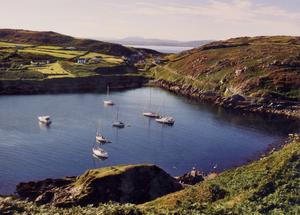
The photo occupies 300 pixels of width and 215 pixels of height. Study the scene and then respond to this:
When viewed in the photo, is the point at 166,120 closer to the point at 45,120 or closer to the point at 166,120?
the point at 166,120

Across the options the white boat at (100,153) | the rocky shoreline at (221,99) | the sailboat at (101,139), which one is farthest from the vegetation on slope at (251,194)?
the rocky shoreline at (221,99)

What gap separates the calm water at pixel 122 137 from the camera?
9794 centimetres

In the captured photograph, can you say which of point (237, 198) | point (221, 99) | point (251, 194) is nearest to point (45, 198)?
point (237, 198)

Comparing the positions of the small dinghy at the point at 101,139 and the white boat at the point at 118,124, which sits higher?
the white boat at the point at 118,124

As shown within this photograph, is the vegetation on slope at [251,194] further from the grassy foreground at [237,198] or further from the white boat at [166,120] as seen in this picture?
the white boat at [166,120]

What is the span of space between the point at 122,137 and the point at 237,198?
253ft

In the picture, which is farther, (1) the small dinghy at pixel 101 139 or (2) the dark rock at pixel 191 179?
(1) the small dinghy at pixel 101 139

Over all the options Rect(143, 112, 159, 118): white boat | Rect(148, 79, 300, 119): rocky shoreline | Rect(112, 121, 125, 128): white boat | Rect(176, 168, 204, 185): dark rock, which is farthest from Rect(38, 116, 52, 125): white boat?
Rect(148, 79, 300, 119): rocky shoreline

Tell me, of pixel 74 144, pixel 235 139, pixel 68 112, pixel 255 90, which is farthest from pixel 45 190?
pixel 255 90

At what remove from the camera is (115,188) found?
6938 centimetres

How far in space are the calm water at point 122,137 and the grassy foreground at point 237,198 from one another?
38936 mm

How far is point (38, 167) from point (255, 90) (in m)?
110

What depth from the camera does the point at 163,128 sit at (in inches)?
5379

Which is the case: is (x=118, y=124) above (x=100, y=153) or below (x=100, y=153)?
above
